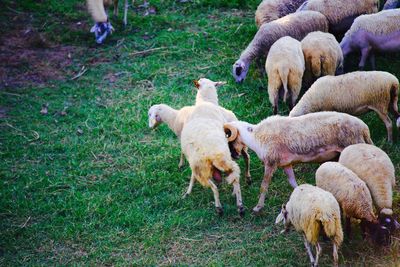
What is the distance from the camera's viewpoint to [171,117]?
8172 millimetres

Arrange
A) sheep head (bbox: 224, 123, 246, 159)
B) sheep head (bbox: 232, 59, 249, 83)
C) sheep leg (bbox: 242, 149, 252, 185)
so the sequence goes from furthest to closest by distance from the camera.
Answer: sheep head (bbox: 232, 59, 249, 83) → sheep leg (bbox: 242, 149, 252, 185) → sheep head (bbox: 224, 123, 246, 159)

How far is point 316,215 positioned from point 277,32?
484 centimetres

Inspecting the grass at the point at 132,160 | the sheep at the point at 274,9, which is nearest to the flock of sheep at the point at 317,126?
the grass at the point at 132,160

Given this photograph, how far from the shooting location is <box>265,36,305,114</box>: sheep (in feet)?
27.5

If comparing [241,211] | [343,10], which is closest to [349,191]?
[241,211]

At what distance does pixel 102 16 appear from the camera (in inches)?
454

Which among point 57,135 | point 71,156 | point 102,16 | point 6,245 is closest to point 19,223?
point 6,245

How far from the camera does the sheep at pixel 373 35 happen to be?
9.08 metres

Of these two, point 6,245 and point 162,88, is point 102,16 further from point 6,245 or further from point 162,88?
point 6,245

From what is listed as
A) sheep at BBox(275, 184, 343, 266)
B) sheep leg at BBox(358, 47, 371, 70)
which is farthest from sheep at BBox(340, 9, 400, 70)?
sheep at BBox(275, 184, 343, 266)

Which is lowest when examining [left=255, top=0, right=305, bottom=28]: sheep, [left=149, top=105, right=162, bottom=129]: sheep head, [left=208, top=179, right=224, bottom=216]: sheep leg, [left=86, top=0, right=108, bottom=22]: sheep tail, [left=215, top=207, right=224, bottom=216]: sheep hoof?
[left=215, top=207, right=224, bottom=216]: sheep hoof

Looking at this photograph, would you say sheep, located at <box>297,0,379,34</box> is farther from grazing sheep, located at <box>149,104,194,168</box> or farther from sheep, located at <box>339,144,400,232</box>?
sheep, located at <box>339,144,400,232</box>

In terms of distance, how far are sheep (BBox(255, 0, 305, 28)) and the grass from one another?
1.76 feet

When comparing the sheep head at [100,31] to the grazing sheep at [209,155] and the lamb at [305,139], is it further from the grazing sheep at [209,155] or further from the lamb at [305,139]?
the lamb at [305,139]
